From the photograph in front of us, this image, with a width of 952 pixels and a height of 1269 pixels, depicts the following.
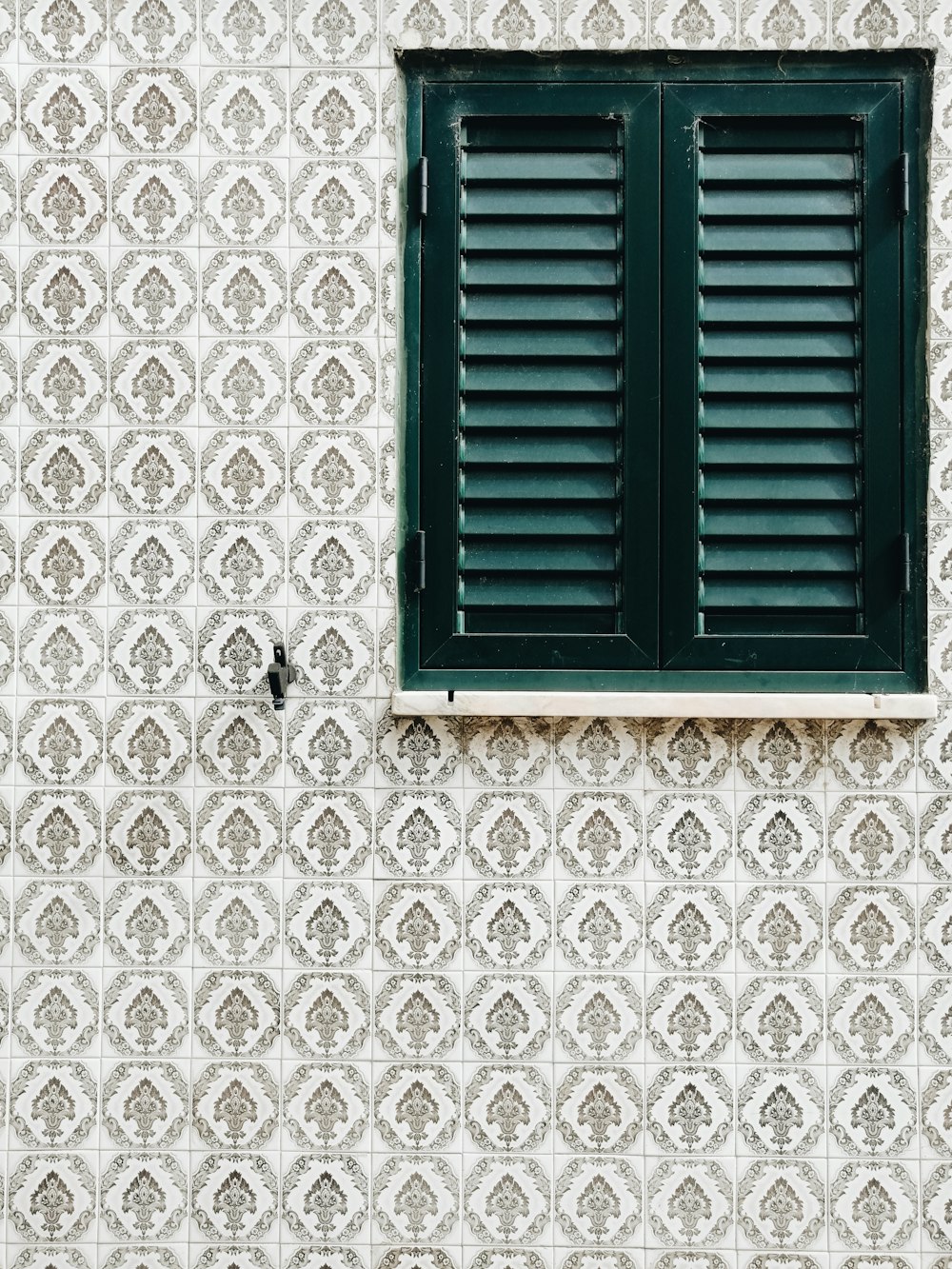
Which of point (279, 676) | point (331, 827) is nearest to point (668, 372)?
point (279, 676)

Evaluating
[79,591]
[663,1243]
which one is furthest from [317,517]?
[663,1243]

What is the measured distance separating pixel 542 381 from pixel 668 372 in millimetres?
285

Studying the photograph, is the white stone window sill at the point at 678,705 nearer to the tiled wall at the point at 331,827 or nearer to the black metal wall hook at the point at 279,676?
the tiled wall at the point at 331,827

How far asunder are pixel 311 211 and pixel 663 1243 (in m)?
2.42

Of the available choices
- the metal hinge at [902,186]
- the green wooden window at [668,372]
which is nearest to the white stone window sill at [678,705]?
the green wooden window at [668,372]

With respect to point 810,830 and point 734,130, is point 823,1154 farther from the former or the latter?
point 734,130

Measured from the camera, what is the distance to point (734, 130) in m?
2.54

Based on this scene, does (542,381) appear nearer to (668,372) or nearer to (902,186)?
(668,372)

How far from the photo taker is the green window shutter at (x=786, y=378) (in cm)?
252

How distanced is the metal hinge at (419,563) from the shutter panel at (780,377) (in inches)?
24.4

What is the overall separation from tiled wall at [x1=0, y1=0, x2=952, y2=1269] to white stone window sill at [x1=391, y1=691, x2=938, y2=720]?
8 centimetres

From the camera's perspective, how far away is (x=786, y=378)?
2529 millimetres

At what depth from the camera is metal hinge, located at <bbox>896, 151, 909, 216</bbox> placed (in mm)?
2488

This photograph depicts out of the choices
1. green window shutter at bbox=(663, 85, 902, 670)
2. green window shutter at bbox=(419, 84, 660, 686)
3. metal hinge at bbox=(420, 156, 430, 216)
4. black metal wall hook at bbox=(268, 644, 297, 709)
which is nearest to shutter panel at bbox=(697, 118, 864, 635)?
green window shutter at bbox=(663, 85, 902, 670)
